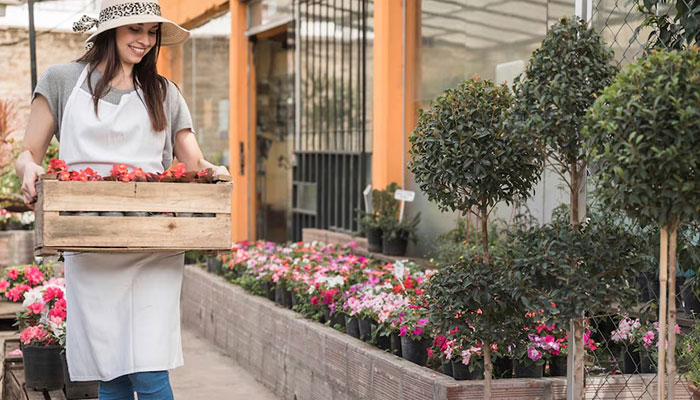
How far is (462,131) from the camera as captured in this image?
317cm

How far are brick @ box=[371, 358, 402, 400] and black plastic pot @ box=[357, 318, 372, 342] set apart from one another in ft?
1.12

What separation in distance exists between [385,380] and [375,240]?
290 centimetres

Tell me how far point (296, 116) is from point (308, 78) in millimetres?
463

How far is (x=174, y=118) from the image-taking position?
10.5 feet

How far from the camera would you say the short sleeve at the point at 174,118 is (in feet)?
10.4

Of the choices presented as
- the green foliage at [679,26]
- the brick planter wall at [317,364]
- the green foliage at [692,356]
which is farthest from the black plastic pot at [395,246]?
the green foliage at [679,26]

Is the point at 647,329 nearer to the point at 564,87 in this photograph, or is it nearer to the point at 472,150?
the point at 472,150

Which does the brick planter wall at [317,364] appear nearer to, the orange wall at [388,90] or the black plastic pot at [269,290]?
the black plastic pot at [269,290]

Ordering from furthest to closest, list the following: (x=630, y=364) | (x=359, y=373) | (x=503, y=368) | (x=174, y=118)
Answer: (x=359, y=373) < (x=630, y=364) < (x=503, y=368) < (x=174, y=118)

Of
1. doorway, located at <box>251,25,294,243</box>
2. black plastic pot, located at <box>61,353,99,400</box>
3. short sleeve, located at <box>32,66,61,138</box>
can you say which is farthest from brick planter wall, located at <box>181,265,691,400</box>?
doorway, located at <box>251,25,294,243</box>

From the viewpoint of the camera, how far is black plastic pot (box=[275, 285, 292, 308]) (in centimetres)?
586

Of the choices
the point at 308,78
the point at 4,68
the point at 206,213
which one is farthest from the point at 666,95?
the point at 4,68

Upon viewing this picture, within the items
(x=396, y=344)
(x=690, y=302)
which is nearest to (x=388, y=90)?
(x=396, y=344)

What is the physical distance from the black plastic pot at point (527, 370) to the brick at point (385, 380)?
492mm
